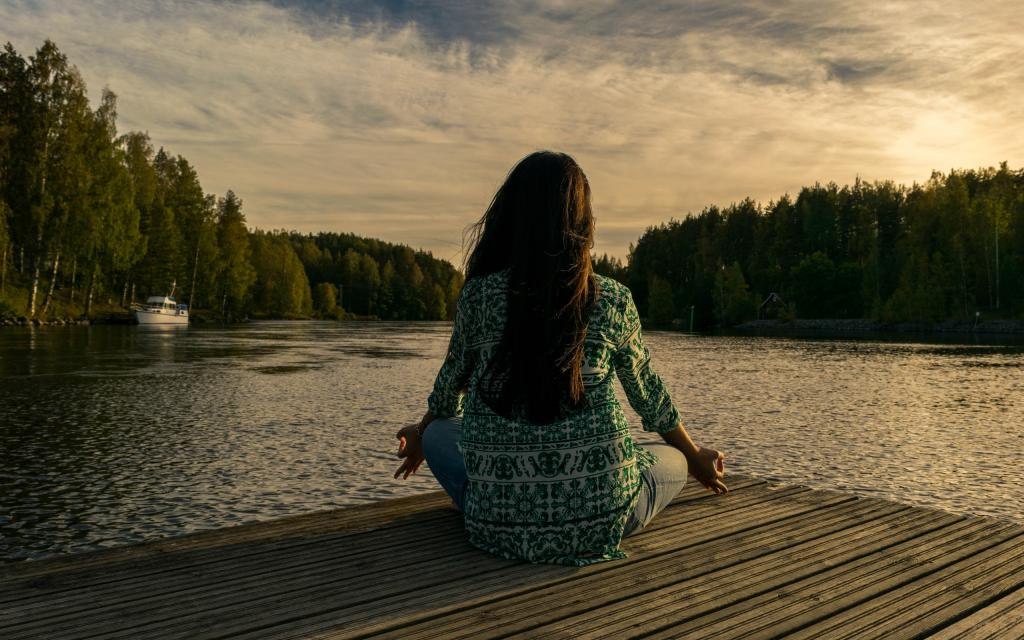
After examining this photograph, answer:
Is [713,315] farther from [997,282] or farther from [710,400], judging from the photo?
[710,400]

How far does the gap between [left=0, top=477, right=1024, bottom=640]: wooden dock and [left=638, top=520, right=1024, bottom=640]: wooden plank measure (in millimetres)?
10

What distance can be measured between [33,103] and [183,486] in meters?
51.7

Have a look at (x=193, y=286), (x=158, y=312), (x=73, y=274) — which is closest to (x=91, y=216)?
(x=73, y=274)

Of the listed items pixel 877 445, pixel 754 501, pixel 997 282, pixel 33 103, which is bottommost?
pixel 877 445

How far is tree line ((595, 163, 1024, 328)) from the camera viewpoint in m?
82.7

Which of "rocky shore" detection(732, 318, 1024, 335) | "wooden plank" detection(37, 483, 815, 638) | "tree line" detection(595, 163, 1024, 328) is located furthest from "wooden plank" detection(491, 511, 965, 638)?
"tree line" detection(595, 163, 1024, 328)

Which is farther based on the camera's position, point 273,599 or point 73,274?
point 73,274

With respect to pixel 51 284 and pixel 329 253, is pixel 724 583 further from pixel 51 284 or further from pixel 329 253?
pixel 329 253

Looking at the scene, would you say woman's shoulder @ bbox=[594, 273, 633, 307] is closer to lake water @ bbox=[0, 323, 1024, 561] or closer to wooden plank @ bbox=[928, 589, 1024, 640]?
wooden plank @ bbox=[928, 589, 1024, 640]

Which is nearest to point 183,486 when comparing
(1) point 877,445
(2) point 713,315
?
(1) point 877,445

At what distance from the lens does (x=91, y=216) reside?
51.0m

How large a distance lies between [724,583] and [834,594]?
49 centimetres

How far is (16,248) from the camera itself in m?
55.7

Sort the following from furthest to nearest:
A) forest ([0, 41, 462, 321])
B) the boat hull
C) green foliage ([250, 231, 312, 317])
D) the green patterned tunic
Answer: green foliage ([250, 231, 312, 317])
the boat hull
forest ([0, 41, 462, 321])
the green patterned tunic
